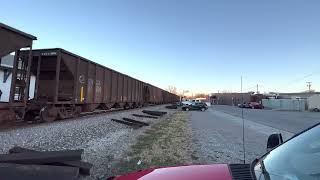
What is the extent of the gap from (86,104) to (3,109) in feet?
28.4

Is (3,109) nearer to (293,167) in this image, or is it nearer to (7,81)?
(293,167)

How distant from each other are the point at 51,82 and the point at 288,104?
2828 inches

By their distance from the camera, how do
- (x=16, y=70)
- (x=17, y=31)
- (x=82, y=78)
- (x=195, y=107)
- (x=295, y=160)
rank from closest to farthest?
(x=295, y=160)
(x=17, y=31)
(x=16, y=70)
(x=82, y=78)
(x=195, y=107)

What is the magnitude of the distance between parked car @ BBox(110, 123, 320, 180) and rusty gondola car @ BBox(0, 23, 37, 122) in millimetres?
11688

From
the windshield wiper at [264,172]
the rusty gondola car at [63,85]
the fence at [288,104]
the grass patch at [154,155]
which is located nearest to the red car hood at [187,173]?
the windshield wiper at [264,172]

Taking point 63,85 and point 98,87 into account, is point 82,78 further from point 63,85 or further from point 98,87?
point 98,87

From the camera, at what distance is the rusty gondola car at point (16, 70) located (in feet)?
44.5

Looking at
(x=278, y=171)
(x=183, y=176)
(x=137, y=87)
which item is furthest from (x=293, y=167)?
(x=137, y=87)

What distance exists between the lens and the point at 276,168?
2.92m

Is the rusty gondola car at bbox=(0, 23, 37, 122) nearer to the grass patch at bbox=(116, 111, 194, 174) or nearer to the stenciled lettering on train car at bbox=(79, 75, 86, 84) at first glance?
the stenciled lettering on train car at bbox=(79, 75, 86, 84)

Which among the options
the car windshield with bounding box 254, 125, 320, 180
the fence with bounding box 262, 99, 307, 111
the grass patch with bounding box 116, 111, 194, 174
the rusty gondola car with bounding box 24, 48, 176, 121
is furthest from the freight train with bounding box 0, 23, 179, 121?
the fence with bounding box 262, 99, 307, 111

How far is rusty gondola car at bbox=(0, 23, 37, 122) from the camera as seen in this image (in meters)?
13.6

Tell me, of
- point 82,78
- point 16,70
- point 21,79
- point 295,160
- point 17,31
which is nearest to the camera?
point 295,160

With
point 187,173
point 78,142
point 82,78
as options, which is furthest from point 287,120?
point 187,173
